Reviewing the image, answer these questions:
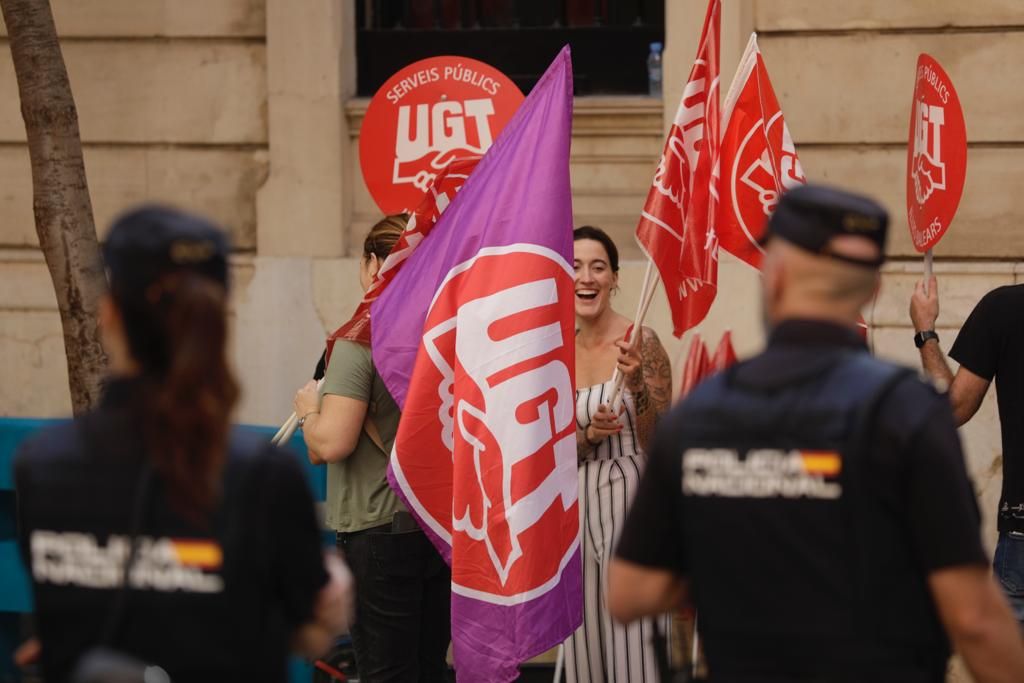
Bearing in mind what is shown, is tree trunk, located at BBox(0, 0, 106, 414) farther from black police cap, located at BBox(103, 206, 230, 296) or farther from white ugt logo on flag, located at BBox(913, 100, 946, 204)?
black police cap, located at BBox(103, 206, 230, 296)

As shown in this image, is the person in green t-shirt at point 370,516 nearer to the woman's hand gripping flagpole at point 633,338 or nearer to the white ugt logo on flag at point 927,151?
the woman's hand gripping flagpole at point 633,338

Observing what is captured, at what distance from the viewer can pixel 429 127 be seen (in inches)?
275

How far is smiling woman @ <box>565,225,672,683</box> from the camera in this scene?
5898 millimetres

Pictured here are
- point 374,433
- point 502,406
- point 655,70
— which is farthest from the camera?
point 655,70

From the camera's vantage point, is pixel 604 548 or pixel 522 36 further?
pixel 522 36

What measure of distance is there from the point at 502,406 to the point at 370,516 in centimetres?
61

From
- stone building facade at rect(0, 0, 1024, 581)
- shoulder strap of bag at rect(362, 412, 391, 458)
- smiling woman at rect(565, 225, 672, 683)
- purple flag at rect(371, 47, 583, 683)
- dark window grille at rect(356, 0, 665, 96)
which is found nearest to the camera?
purple flag at rect(371, 47, 583, 683)

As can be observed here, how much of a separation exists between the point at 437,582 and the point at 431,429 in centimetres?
64

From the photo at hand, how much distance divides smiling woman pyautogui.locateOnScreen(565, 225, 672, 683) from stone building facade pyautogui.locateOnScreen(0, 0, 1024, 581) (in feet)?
9.97

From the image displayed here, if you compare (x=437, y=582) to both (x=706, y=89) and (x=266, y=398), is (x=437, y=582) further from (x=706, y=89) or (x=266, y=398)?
(x=266, y=398)

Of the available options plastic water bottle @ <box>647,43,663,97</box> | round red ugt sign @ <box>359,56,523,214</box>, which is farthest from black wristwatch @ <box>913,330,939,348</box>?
plastic water bottle @ <box>647,43,663,97</box>

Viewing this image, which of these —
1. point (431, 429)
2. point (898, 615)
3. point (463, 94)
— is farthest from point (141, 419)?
point (463, 94)

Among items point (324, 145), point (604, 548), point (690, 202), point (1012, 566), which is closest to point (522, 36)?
point (324, 145)

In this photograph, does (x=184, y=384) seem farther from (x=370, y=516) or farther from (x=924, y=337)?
(x=924, y=337)
